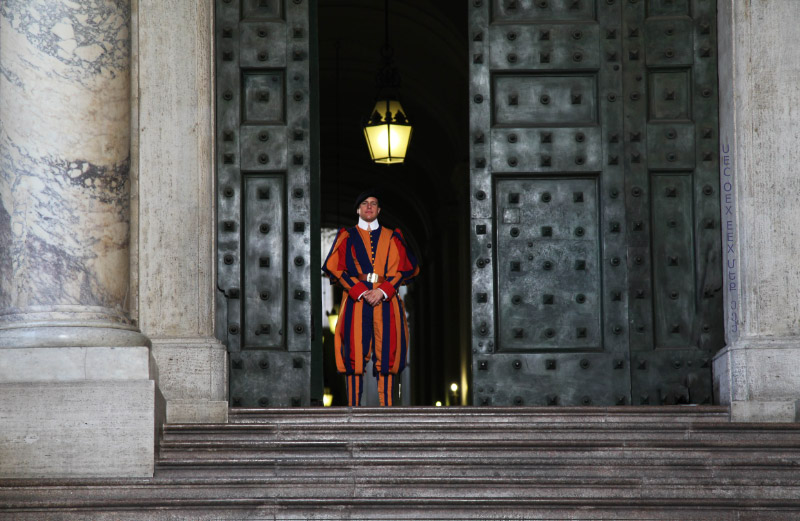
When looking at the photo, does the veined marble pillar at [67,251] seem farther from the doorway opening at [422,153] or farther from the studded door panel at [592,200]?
the doorway opening at [422,153]

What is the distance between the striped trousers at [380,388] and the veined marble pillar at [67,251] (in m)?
2.32

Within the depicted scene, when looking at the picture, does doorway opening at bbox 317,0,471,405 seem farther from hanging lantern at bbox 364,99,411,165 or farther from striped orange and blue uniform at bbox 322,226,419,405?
striped orange and blue uniform at bbox 322,226,419,405

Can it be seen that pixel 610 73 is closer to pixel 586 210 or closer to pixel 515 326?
pixel 586 210

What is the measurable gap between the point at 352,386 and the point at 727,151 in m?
3.22

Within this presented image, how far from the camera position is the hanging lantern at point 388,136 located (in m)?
12.6

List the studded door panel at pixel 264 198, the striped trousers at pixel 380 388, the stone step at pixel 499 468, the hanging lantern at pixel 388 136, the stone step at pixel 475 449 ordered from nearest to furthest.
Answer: the stone step at pixel 499 468, the stone step at pixel 475 449, the studded door panel at pixel 264 198, the striped trousers at pixel 380 388, the hanging lantern at pixel 388 136

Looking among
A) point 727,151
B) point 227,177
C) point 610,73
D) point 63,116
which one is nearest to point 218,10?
point 227,177

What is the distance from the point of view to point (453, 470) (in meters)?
8.33

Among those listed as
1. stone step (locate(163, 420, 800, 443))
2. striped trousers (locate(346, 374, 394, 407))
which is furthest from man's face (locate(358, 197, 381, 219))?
stone step (locate(163, 420, 800, 443))

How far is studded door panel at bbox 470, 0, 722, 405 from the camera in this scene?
10336 mm

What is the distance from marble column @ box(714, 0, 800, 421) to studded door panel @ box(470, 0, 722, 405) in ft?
1.43

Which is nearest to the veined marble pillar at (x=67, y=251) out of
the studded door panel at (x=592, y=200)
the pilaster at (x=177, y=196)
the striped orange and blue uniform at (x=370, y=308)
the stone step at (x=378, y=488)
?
the stone step at (x=378, y=488)

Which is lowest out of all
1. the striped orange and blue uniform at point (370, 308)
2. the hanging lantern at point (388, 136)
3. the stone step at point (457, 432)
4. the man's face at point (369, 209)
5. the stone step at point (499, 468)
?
the stone step at point (499, 468)

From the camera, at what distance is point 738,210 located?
989 centimetres
